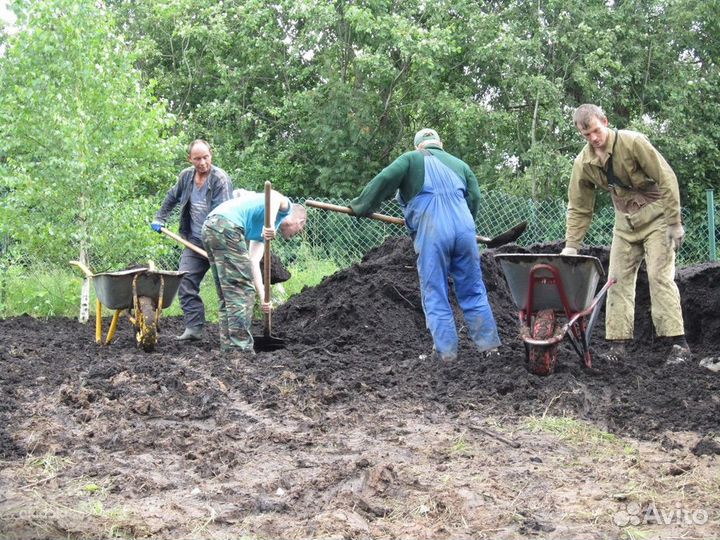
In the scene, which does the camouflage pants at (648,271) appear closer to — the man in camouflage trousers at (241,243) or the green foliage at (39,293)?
the man in camouflage trousers at (241,243)

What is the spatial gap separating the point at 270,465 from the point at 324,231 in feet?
28.1

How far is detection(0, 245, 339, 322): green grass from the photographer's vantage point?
10938 millimetres

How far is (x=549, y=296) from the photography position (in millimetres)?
5809

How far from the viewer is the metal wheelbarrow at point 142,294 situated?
285 inches

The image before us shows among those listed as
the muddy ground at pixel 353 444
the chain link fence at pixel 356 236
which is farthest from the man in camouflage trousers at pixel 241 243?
the chain link fence at pixel 356 236

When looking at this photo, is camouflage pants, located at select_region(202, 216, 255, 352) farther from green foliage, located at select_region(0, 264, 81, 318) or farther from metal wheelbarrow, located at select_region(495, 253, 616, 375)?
green foliage, located at select_region(0, 264, 81, 318)

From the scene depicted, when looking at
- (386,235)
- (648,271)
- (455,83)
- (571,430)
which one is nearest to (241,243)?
(648,271)

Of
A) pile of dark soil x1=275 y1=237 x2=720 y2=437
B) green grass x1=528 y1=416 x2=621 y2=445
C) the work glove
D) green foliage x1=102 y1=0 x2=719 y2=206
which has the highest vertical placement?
green foliage x1=102 y1=0 x2=719 y2=206

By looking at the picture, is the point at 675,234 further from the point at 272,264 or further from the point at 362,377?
the point at 272,264

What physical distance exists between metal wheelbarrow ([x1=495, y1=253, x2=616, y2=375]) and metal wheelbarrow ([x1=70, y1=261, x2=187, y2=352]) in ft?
9.67

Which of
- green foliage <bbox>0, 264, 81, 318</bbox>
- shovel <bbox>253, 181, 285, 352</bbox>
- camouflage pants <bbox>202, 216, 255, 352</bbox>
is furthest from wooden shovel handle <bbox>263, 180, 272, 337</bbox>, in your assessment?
green foliage <bbox>0, 264, 81, 318</bbox>

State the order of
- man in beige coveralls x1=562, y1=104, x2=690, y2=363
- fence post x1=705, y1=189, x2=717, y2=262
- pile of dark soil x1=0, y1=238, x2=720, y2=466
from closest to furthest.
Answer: pile of dark soil x1=0, y1=238, x2=720, y2=466 < man in beige coveralls x1=562, y1=104, x2=690, y2=363 < fence post x1=705, y1=189, x2=717, y2=262

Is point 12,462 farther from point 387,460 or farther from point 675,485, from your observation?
point 675,485

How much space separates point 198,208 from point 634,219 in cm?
377
